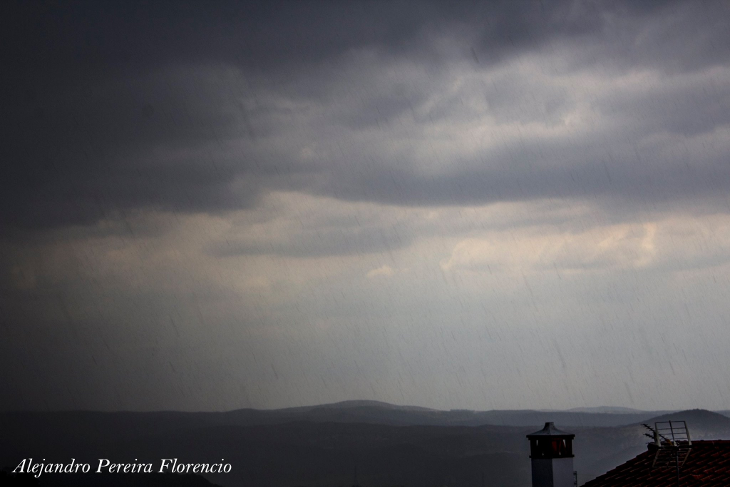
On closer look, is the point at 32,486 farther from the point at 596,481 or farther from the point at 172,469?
Result: the point at 596,481

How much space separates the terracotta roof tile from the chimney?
2.68 ft

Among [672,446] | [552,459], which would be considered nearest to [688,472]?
[672,446]

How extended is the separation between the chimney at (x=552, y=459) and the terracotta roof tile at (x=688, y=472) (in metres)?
0.82

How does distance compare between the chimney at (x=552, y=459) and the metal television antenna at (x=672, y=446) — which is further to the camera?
the chimney at (x=552, y=459)

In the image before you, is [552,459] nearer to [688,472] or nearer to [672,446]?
[672,446]

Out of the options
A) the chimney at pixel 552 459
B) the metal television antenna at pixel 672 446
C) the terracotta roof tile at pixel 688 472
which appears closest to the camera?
the terracotta roof tile at pixel 688 472

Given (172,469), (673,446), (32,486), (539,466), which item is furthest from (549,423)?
(32,486)

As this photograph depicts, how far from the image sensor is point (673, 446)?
23969mm

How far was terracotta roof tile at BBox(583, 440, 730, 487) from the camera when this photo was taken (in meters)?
23.4

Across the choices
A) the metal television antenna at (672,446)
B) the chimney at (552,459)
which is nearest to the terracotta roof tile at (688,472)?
the metal television antenna at (672,446)

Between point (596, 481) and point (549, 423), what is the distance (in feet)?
7.53

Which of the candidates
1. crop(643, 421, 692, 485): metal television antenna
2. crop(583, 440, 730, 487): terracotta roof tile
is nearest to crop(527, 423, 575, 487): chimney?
crop(583, 440, 730, 487): terracotta roof tile

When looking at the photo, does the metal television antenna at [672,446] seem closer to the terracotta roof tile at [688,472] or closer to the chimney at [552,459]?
the terracotta roof tile at [688,472]

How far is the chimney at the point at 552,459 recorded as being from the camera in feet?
86.9
